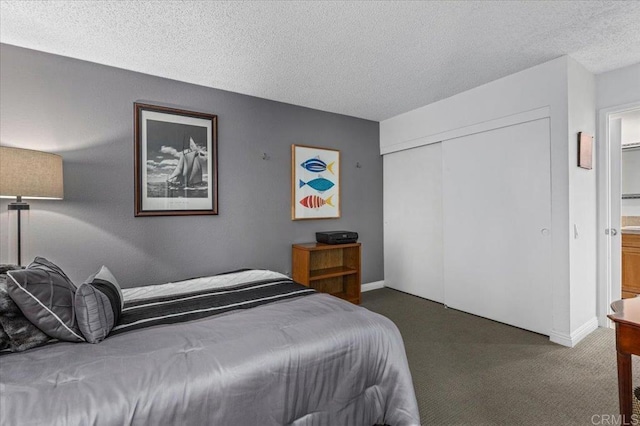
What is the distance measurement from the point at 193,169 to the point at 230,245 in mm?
898

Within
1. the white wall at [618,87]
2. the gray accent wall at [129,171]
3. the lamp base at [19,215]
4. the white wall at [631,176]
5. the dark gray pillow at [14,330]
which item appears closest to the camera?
the dark gray pillow at [14,330]

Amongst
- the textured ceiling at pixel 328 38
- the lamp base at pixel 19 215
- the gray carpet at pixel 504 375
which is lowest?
the gray carpet at pixel 504 375

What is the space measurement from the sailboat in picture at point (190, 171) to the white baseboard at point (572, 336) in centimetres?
360

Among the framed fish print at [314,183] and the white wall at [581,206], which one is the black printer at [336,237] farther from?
the white wall at [581,206]

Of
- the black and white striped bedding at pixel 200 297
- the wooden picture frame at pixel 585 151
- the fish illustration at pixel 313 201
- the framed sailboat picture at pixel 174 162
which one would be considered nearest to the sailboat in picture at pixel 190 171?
the framed sailboat picture at pixel 174 162

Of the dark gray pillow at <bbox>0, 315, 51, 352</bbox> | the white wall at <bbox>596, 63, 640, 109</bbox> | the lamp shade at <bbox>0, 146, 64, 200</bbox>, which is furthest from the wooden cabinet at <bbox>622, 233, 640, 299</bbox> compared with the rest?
the lamp shade at <bbox>0, 146, 64, 200</bbox>

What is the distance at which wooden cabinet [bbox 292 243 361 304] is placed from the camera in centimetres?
361

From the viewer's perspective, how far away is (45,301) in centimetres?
134

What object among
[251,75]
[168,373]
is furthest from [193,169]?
[168,373]

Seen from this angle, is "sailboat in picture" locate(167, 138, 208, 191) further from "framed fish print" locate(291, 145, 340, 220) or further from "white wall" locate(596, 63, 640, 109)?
"white wall" locate(596, 63, 640, 109)

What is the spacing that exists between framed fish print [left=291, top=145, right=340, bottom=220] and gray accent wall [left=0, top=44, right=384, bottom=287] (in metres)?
0.09

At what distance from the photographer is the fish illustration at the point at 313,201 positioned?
3.93 metres

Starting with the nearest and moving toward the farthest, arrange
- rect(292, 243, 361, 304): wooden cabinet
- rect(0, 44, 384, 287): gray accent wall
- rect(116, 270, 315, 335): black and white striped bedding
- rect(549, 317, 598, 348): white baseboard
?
rect(116, 270, 315, 335): black and white striped bedding → rect(0, 44, 384, 287): gray accent wall → rect(549, 317, 598, 348): white baseboard → rect(292, 243, 361, 304): wooden cabinet

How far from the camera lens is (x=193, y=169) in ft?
10.4
